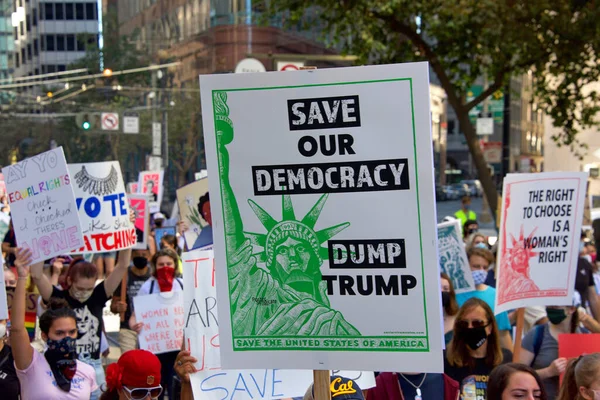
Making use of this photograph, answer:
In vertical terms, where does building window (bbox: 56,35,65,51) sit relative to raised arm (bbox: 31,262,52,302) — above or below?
above

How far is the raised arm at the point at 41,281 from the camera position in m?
7.14

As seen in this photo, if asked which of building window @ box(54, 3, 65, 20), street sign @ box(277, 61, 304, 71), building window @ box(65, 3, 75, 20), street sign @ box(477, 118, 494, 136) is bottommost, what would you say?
street sign @ box(477, 118, 494, 136)

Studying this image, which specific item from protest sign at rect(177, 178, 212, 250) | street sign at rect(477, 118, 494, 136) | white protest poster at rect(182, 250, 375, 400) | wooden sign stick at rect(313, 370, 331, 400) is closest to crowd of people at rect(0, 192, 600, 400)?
white protest poster at rect(182, 250, 375, 400)

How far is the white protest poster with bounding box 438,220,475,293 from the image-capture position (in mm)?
8345

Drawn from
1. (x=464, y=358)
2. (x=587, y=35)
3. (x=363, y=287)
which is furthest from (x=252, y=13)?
(x=363, y=287)

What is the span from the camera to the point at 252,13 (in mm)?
30297

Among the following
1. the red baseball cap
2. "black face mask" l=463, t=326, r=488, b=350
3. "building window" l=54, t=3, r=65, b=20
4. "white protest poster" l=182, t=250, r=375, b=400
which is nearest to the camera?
the red baseball cap

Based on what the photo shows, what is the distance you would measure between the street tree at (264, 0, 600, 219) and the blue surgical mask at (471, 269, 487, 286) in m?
10.8

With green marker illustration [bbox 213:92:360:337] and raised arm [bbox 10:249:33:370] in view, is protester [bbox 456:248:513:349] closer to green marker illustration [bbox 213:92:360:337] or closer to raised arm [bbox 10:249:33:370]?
raised arm [bbox 10:249:33:370]

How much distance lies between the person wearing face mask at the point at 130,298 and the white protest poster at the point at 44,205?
121 centimetres

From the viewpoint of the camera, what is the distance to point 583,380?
14.6 feet

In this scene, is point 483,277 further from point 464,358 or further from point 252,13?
point 252,13

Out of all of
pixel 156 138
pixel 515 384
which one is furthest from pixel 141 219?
pixel 156 138

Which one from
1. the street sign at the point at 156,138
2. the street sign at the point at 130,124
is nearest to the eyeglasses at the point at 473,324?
the street sign at the point at 156,138
